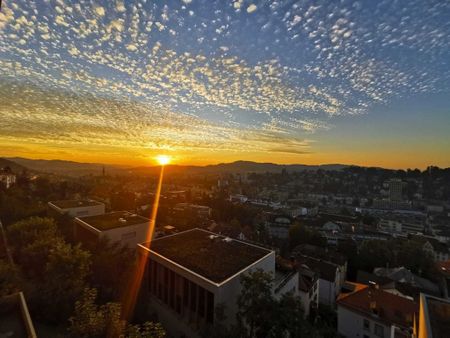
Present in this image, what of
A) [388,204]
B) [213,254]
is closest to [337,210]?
[388,204]

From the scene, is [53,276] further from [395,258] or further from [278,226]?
[278,226]

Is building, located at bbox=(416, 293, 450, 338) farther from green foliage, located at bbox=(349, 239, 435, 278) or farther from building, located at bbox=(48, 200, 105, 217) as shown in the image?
building, located at bbox=(48, 200, 105, 217)

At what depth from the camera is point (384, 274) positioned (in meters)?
28.2

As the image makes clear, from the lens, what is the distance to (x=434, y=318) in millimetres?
7262

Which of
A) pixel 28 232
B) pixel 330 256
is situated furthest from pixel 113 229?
pixel 330 256

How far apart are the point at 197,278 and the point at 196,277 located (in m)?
0.07

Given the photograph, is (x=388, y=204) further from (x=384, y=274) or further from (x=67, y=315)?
(x=67, y=315)

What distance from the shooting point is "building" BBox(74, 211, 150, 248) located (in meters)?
19.1

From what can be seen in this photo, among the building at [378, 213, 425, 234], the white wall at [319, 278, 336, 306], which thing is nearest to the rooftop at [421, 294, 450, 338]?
the white wall at [319, 278, 336, 306]

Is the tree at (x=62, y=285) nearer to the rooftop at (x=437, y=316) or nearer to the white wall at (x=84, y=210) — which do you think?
the rooftop at (x=437, y=316)

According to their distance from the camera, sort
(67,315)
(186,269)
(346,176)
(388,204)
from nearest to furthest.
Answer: (67,315), (186,269), (388,204), (346,176)

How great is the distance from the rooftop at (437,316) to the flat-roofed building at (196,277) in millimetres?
6258

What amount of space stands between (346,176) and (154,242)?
150 meters

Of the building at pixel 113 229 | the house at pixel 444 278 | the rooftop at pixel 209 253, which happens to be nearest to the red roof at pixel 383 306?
the rooftop at pixel 209 253
